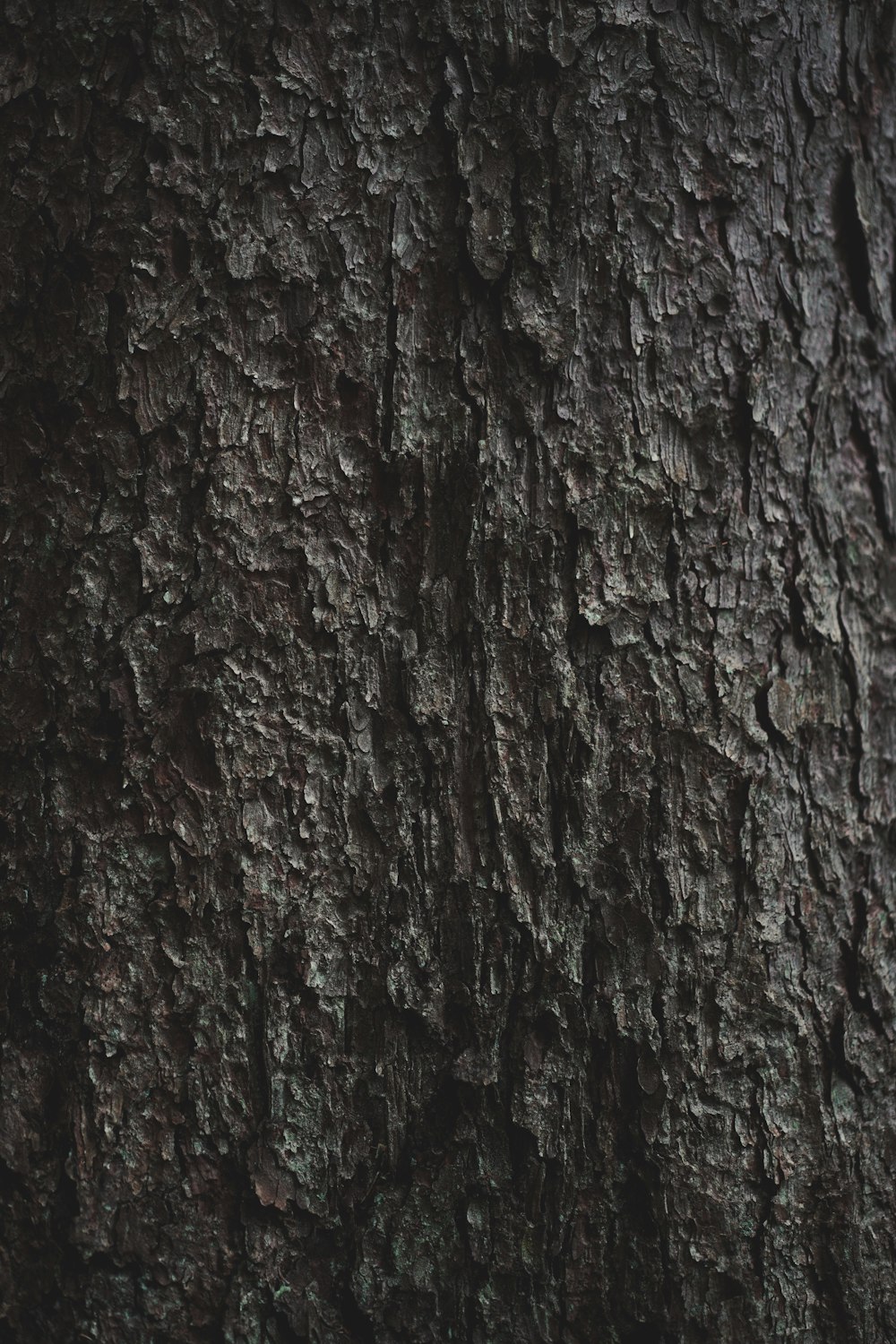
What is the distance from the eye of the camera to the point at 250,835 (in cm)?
130

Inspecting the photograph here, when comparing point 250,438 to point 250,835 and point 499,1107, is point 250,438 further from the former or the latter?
point 499,1107

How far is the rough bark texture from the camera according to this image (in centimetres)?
127

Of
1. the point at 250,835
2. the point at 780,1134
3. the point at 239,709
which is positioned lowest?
the point at 780,1134

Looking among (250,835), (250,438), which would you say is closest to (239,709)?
(250,835)

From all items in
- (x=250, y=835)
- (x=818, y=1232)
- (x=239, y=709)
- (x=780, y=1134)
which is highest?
(x=239, y=709)

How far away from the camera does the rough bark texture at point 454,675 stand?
4.17 feet

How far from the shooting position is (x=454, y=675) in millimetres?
1287

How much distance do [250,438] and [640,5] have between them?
0.74m

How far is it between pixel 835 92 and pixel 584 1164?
56.9 inches

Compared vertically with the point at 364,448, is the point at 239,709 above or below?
below

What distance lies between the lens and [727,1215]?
1272 mm

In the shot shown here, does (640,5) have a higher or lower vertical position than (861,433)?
higher

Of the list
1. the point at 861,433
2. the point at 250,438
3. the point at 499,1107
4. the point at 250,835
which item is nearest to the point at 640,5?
the point at 861,433

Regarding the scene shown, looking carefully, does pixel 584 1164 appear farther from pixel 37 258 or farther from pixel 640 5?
pixel 640 5
